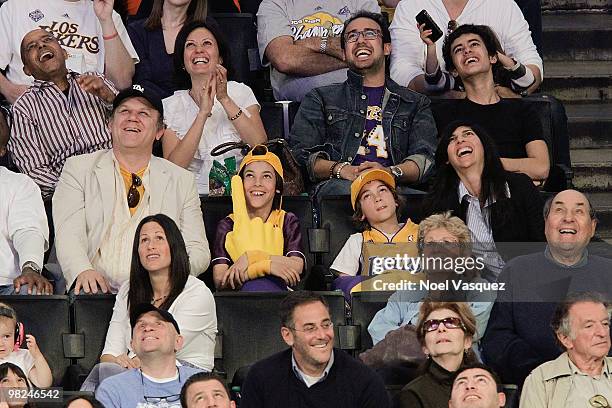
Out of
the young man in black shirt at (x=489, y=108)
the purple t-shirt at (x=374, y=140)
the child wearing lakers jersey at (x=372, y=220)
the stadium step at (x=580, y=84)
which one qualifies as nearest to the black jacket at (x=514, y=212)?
the child wearing lakers jersey at (x=372, y=220)

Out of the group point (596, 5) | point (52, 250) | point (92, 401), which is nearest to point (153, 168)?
point (52, 250)

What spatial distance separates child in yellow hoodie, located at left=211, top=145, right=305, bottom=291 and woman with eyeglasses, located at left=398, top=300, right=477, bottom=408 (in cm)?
79

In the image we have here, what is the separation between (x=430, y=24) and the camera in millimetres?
8453

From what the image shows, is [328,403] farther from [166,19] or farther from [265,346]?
[166,19]

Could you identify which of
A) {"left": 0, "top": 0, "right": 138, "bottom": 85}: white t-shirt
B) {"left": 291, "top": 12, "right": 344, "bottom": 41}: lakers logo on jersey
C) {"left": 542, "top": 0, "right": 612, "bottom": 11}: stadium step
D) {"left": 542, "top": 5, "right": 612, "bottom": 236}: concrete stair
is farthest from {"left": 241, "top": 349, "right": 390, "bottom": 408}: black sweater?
{"left": 542, "top": 0, "right": 612, "bottom": 11}: stadium step

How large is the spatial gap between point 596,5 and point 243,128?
301cm

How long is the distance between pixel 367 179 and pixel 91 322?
137cm

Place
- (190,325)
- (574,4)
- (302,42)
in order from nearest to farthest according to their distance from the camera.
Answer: (190,325), (302,42), (574,4)

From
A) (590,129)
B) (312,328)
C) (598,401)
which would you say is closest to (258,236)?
(312,328)

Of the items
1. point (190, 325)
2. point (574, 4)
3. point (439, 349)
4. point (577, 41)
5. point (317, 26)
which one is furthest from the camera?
point (574, 4)

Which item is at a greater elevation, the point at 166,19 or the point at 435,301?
the point at 166,19

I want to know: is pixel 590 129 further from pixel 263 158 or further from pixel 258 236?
pixel 258 236

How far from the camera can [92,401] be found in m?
6.19

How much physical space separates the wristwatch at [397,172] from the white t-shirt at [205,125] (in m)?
0.71
